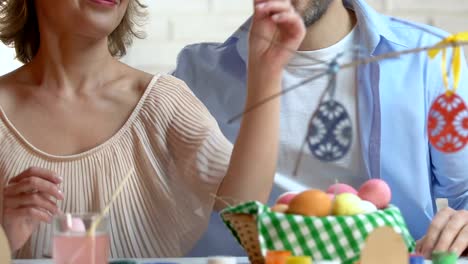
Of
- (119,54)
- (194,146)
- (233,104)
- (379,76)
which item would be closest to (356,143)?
(379,76)

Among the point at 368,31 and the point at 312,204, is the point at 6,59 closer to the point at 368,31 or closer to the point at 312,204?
the point at 368,31

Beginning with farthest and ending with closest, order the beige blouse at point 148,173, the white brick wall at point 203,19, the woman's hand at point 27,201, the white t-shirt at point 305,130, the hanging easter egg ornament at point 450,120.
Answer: the white brick wall at point 203,19 → the white t-shirt at point 305,130 → the beige blouse at point 148,173 → the woman's hand at point 27,201 → the hanging easter egg ornament at point 450,120

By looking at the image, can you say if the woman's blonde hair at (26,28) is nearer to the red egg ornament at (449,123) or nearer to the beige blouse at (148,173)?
the beige blouse at (148,173)

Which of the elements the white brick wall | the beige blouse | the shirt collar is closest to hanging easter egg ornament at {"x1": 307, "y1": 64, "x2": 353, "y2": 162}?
the beige blouse

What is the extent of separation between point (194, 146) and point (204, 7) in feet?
2.76

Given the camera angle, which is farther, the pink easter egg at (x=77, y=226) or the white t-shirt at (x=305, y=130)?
the white t-shirt at (x=305, y=130)

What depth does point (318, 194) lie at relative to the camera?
94 cm

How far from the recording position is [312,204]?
3.06ft

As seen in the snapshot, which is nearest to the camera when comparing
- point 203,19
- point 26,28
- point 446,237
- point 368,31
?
point 446,237

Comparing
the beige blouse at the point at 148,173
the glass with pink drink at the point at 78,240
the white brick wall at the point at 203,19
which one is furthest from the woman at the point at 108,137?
the white brick wall at the point at 203,19

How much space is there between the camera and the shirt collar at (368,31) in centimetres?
176

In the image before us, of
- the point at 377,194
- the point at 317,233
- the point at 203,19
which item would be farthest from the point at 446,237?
the point at 203,19

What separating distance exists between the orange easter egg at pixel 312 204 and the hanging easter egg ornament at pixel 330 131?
46 mm

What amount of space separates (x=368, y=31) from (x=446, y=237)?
0.65m
